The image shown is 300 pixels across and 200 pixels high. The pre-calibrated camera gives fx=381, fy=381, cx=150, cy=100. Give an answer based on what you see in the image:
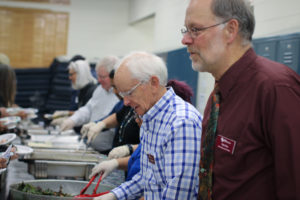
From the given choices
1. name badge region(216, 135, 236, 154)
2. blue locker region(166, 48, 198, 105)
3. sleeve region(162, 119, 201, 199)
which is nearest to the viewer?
name badge region(216, 135, 236, 154)

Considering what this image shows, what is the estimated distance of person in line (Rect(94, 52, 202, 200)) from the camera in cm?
138

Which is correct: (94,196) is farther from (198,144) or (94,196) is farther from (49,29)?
(49,29)

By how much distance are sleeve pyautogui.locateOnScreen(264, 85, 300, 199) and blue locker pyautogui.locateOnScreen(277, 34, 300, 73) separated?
980 mm

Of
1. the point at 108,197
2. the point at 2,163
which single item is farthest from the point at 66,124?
the point at 108,197

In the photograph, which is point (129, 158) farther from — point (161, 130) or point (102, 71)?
point (102, 71)

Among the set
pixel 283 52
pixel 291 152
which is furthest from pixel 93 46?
pixel 291 152

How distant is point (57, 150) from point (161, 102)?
1.46 metres

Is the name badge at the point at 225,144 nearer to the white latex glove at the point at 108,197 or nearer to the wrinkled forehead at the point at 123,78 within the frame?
the wrinkled forehead at the point at 123,78

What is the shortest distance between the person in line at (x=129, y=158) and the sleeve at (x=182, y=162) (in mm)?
528

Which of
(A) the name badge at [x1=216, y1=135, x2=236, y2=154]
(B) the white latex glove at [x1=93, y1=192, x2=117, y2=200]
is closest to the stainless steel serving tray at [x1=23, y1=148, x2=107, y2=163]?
(B) the white latex glove at [x1=93, y1=192, x2=117, y2=200]

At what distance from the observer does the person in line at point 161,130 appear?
4.54ft

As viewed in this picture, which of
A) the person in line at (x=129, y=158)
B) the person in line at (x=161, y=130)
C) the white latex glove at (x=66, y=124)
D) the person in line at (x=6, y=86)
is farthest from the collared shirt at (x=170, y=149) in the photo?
the person in line at (x=6, y=86)

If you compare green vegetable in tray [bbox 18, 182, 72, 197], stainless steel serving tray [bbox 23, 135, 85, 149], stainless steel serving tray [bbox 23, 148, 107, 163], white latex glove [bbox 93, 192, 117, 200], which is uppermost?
white latex glove [bbox 93, 192, 117, 200]

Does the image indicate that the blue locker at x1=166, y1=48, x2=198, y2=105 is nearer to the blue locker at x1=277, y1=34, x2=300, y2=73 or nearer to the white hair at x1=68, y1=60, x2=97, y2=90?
the white hair at x1=68, y1=60, x2=97, y2=90
